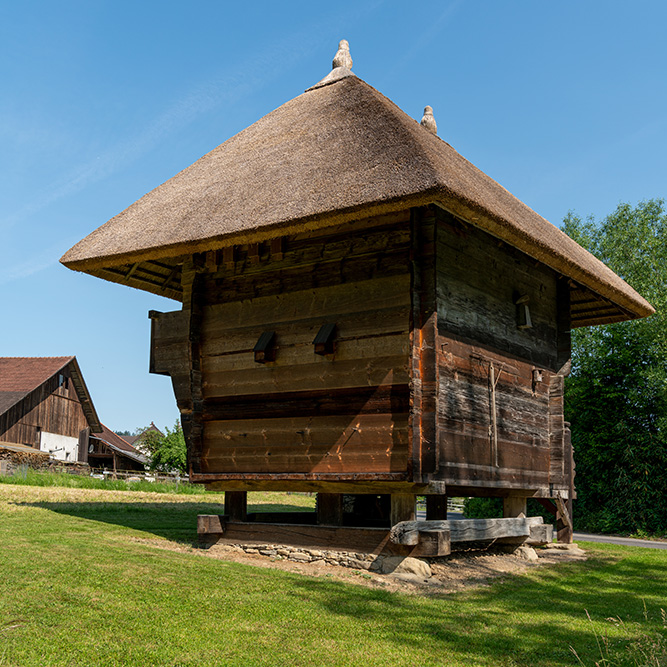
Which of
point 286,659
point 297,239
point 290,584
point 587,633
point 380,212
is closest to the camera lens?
point 286,659

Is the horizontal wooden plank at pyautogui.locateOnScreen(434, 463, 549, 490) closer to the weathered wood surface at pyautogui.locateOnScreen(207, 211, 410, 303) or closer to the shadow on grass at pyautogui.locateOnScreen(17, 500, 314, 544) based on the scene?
the weathered wood surface at pyautogui.locateOnScreen(207, 211, 410, 303)

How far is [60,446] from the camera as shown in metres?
43.7

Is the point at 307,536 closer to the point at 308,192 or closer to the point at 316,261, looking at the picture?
the point at 316,261

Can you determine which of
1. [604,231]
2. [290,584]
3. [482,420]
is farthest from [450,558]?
[604,231]

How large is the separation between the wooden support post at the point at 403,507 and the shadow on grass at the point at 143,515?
12.7 ft

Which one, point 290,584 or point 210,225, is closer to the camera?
point 290,584

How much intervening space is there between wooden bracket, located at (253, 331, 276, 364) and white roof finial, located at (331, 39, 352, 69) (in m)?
6.18

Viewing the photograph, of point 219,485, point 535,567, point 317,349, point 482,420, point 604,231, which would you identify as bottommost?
point 535,567

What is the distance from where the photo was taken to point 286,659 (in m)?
5.04

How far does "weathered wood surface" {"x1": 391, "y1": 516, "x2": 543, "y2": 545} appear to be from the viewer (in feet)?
29.8

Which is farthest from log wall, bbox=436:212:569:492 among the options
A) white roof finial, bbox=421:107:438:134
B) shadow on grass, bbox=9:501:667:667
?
white roof finial, bbox=421:107:438:134

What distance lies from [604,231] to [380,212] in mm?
23859

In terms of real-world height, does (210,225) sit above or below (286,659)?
above

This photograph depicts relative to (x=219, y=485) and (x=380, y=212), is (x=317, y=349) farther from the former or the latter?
(x=219, y=485)
